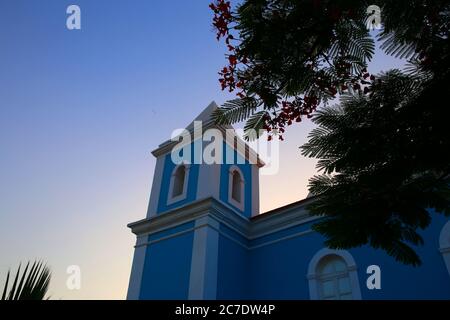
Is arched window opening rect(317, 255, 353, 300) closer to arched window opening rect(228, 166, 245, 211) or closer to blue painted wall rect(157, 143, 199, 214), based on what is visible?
arched window opening rect(228, 166, 245, 211)

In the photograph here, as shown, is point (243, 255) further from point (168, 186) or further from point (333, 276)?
point (168, 186)

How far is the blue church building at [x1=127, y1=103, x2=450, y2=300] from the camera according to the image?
743cm

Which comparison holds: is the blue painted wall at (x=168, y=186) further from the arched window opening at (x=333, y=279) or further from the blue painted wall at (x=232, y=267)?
the arched window opening at (x=333, y=279)

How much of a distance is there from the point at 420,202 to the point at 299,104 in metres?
0.83

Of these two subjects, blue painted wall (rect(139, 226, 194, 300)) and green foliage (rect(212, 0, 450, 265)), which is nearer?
green foliage (rect(212, 0, 450, 265))

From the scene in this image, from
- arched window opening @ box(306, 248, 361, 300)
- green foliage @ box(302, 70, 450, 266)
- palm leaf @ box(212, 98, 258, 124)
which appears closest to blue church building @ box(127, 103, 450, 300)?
arched window opening @ box(306, 248, 361, 300)

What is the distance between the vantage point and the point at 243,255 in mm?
10477

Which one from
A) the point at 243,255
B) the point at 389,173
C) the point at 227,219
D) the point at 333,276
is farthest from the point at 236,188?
the point at 389,173

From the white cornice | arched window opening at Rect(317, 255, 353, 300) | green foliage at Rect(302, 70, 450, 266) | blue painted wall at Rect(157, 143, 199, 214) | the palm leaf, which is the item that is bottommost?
green foliage at Rect(302, 70, 450, 266)

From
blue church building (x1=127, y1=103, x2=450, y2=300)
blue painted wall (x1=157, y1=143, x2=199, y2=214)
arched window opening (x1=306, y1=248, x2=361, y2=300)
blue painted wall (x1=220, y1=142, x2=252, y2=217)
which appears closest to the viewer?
blue church building (x1=127, y1=103, x2=450, y2=300)

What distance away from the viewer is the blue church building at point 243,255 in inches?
293

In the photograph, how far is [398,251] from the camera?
1.67 meters

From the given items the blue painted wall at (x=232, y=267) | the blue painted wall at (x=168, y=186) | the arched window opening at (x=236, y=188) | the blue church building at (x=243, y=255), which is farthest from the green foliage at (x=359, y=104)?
the arched window opening at (x=236, y=188)
